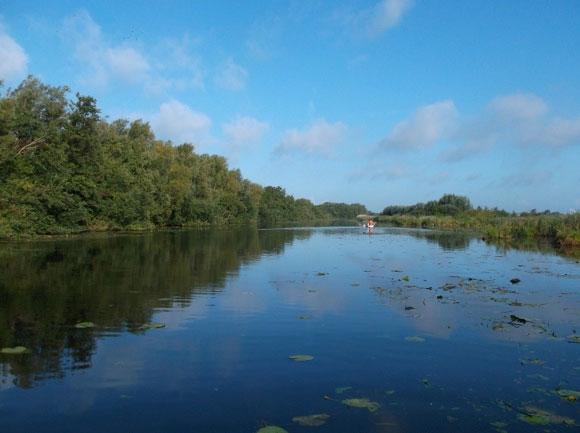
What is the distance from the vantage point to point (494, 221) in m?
78.4

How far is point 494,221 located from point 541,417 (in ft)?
255

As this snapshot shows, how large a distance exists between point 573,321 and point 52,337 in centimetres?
1427

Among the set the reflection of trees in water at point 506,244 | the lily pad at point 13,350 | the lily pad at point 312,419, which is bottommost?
the lily pad at point 312,419

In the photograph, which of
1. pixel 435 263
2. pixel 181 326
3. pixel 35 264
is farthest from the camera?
pixel 435 263

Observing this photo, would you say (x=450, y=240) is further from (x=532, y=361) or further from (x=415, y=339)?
(x=532, y=361)

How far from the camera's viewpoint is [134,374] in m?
8.87

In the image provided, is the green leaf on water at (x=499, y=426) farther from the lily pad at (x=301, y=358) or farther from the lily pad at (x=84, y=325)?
the lily pad at (x=84, y=325)

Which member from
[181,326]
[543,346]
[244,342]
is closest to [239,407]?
[244,342]

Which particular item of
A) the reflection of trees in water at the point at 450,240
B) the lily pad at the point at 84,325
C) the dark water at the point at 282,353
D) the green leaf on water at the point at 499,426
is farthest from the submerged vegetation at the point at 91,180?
the green leaf on water at the point at 499,426

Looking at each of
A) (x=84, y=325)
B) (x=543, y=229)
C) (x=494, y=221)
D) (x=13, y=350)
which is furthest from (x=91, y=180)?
(x=494, y=221)

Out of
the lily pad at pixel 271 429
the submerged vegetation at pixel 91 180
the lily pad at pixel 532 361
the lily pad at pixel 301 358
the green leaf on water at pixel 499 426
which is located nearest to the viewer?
the lily pad at pixel 271 429

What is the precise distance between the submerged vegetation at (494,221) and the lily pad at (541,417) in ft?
131

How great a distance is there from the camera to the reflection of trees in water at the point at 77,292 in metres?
9.98

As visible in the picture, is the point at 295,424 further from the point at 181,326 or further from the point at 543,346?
the point at 543,346
